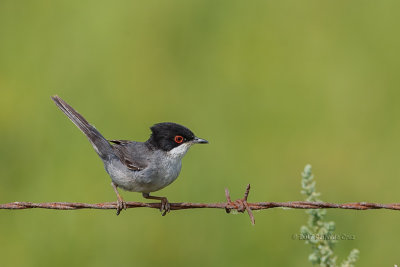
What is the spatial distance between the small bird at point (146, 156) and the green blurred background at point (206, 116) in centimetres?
192

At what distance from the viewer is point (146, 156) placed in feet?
20.8

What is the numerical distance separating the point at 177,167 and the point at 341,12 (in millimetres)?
6869

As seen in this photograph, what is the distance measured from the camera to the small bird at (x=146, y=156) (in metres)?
6.22

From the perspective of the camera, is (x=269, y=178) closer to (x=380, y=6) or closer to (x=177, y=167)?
(x=177, y=167)

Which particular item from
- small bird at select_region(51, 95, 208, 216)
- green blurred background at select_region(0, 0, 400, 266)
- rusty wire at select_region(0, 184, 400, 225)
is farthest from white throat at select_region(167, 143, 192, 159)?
green blurred background at select_region(0, 0, 400, 266)

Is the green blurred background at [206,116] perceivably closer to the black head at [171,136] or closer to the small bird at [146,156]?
the small bird at [146,156]

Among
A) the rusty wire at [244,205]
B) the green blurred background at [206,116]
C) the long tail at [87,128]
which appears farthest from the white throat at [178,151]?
the green blurred background at [206,116]

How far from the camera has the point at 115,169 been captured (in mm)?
6344

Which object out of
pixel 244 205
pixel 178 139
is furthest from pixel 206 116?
pixel 244 205

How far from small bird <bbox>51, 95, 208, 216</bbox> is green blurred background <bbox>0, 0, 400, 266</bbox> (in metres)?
1.92

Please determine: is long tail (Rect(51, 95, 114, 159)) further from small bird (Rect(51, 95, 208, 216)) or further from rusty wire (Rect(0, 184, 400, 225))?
rusty wire (Rect(0, 184, 400, 225))

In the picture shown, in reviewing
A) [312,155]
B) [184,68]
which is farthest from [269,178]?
[184,68]

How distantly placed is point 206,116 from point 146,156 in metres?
3.91

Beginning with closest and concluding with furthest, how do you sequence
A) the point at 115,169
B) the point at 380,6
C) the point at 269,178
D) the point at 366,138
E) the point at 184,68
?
the point at 115,169 → the point at 269,178 → the point at 366,138 → the point at 184,68 → the point at 380,6
